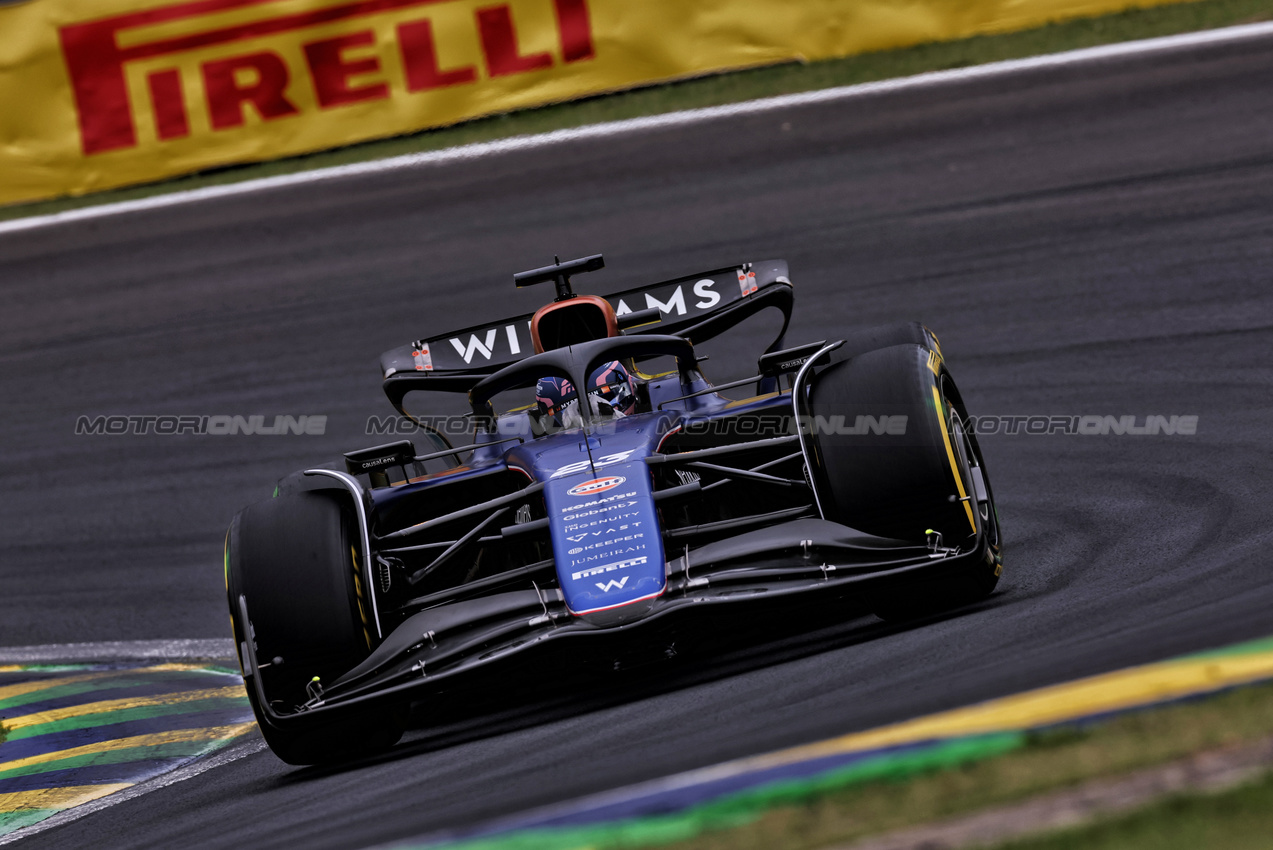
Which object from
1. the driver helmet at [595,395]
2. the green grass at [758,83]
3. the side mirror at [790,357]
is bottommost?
the driver helmet at [595,395]

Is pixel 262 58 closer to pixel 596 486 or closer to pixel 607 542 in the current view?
pixel 596 486

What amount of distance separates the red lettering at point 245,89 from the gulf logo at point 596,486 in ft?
28.3

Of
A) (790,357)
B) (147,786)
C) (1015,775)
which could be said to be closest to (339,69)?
(790,357)

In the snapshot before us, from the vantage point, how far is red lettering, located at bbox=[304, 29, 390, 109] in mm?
12430

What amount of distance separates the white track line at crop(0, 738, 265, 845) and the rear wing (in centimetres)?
184

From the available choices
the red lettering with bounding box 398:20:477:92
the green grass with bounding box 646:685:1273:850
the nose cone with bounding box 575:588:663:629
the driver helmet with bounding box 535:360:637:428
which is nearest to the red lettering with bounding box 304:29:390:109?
the red lettering with bounding box 398:20:477:92

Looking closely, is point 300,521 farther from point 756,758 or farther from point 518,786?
point 756,758

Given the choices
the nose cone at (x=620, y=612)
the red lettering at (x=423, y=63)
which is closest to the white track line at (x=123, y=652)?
the nose cone at (x=620, y=612)

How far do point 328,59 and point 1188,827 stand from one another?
37.6 feet

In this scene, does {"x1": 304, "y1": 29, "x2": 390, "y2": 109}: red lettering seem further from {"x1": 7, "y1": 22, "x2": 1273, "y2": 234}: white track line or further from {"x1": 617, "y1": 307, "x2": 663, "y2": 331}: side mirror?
{"x1": 617, "y1": 307, "x2": 663, "y2": 331}: side mirror

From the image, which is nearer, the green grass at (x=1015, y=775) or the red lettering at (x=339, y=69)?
the green grass at (x=1015, y=775)

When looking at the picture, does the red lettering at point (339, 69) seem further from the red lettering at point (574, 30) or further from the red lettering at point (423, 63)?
the red lettering at point (574, 30)

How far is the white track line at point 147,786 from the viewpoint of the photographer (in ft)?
15.4

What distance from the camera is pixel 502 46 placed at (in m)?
12.6
